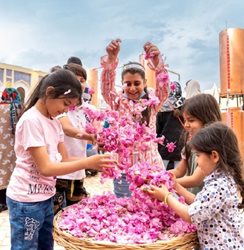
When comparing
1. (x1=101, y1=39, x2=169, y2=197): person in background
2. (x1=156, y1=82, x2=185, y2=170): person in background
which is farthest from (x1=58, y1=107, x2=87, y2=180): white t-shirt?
(x1=156, y1=82, x2=185, y2=170): person in background

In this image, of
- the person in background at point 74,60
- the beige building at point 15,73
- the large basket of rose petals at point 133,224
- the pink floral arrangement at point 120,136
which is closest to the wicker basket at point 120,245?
the large basket of rose petals at point 133,224

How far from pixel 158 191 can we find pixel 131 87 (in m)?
0.57

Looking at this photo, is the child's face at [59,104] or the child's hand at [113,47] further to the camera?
the child's hand at [113,47]

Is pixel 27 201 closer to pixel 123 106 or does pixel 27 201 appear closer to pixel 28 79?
pixel 123 106

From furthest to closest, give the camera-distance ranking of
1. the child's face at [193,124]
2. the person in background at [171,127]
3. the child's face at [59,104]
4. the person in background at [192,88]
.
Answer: the person in background at [192,88], the person in background at [171,127], the child's face at [193,124], the child's face at [59,104]

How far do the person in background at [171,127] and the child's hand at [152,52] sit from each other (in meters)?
0.70

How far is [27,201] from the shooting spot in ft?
3.45

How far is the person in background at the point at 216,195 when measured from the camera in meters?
0.90

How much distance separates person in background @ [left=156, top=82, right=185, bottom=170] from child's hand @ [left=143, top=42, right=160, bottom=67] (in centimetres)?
70

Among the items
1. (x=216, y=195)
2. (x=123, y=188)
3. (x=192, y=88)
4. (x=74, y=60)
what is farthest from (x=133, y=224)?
(x=192, y=88)

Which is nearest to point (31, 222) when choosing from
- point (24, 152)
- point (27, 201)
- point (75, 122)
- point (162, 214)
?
point (27, 201)

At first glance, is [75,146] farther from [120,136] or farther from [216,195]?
[216,195]

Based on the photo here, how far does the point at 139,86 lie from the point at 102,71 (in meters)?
0.17

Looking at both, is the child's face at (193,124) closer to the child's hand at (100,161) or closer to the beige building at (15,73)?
the child's hand at (100,161)
